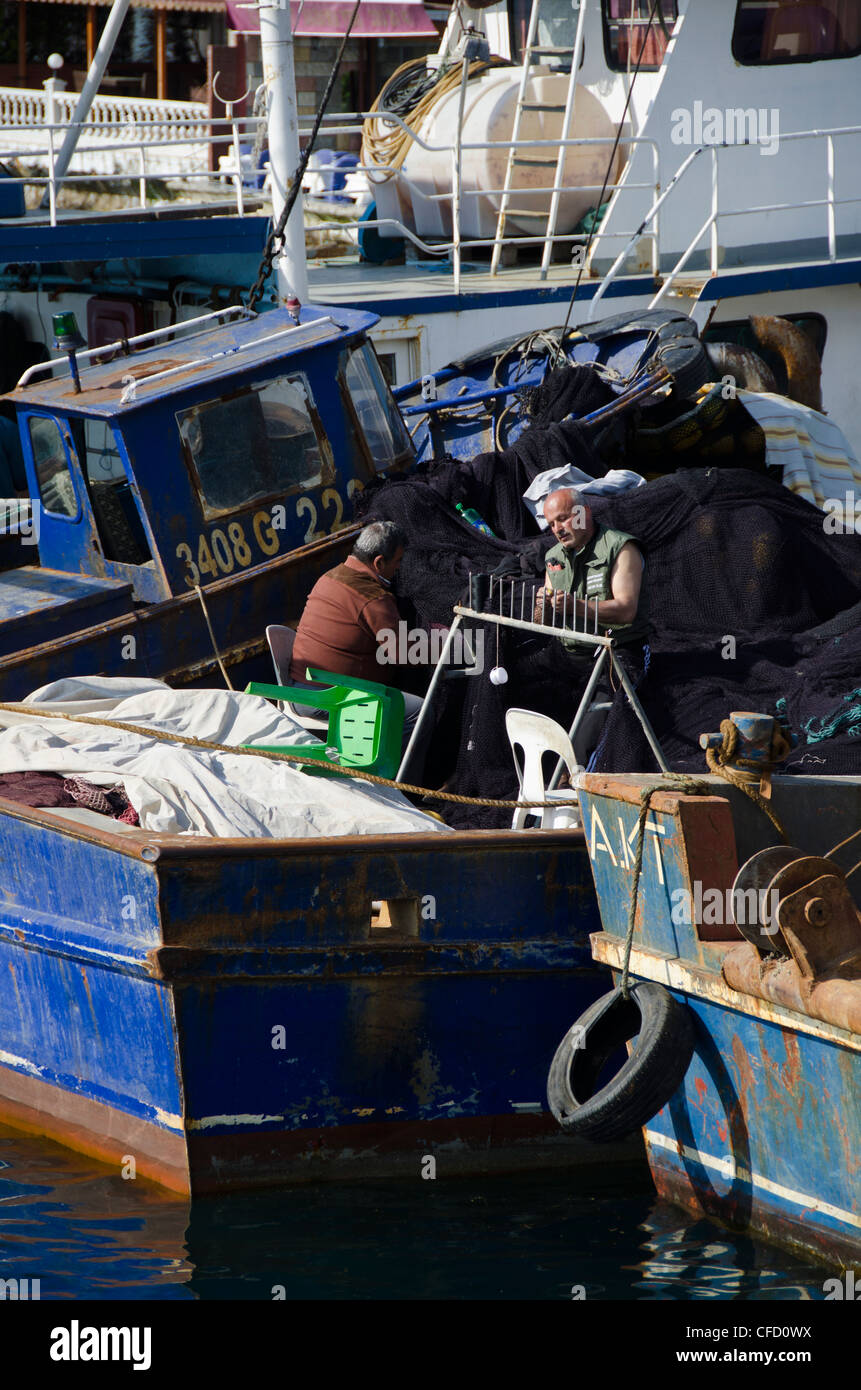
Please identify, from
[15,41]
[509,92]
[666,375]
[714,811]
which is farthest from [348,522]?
[15,41]

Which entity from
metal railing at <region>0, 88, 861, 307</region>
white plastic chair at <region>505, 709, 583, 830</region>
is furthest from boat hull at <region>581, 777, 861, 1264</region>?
metal railing at <region>0, 88, 861, 307</region>

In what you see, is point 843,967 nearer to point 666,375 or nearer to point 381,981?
point 381,981

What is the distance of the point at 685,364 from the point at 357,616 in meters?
2.89

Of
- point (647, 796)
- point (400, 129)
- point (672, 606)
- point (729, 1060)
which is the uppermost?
point (400, 129)

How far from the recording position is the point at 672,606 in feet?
26.8

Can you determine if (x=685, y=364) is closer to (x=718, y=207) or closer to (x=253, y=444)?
(x=253, y=444)

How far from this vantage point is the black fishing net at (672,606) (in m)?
7.28

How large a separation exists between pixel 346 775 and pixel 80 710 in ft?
4.45

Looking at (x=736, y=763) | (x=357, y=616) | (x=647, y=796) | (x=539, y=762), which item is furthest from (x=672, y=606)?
(x=647, y=796)

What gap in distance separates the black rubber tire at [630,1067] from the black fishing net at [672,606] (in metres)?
1.28

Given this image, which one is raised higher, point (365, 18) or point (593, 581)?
point (365, 18)

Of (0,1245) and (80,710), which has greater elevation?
(80,710)

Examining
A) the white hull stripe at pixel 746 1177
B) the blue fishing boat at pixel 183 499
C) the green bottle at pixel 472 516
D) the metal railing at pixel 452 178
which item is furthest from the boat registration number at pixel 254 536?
the white hull stripe at pixel 746 1177

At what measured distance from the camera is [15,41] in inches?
1083
